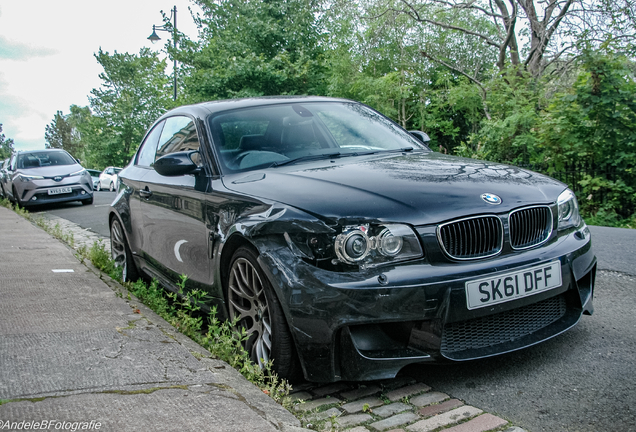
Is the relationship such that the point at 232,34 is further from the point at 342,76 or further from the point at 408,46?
the point at 408,46

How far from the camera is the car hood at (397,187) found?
114 inches

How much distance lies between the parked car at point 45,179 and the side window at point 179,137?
1273 centimetres

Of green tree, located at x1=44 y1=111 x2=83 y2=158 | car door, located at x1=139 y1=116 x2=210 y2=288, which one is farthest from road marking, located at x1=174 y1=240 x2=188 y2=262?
green tree, located at x1=44 y1=111 x2=83 y2=158

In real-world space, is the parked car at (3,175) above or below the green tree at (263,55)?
below

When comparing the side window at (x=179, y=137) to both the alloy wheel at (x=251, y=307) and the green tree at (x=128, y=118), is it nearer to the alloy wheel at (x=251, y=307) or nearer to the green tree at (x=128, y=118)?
the alloy wheel at (x=251, y=307)

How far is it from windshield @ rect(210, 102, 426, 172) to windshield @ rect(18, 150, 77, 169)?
14699 millimetres

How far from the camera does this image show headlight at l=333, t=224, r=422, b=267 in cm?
278

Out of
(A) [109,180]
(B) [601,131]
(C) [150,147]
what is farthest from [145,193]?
(A) [109,180]

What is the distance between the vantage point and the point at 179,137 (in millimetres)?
4660

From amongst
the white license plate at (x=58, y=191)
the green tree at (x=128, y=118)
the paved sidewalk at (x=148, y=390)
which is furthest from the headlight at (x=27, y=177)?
the green tree at (x=128, y=118)

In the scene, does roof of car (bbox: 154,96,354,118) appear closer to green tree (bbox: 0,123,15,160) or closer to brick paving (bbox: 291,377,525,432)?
brick paving (bbox: 291,377,525,432)

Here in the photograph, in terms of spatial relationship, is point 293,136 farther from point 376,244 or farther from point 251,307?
point 376,244

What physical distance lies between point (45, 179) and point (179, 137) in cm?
1337

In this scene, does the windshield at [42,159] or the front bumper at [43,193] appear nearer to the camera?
the front bumper at [43,193]
